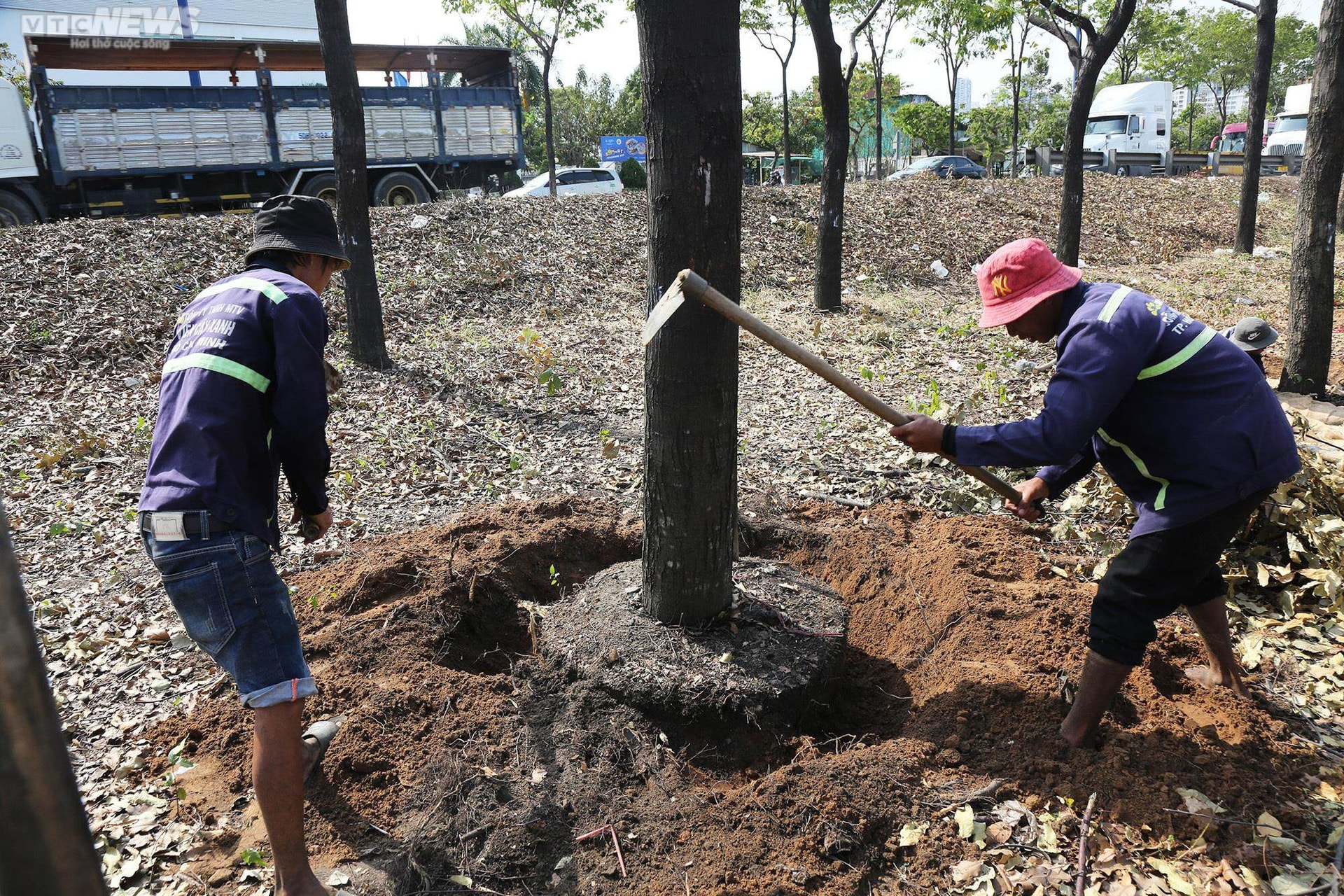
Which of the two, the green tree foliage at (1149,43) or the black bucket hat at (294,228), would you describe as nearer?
the black bucket hat at (294,228)

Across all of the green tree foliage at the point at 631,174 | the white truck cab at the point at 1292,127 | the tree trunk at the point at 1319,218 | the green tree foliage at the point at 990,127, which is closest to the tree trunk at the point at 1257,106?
the tree trunk at the point at 1319,218

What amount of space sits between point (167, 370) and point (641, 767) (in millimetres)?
1952

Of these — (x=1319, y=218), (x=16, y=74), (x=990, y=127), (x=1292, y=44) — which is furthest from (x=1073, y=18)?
(x=1292, y=44)

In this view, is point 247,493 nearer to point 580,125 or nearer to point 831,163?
point 831,163

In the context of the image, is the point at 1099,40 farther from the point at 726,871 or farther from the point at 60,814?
the point at 60,814

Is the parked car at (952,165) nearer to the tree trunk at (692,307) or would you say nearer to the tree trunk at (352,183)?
the tree trunk at (352,183)

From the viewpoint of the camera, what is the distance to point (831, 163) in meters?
10.0

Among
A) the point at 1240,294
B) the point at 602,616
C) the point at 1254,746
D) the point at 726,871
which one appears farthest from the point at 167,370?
the point at 1240,294

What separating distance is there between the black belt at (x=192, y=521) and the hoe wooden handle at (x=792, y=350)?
1542 millimetres

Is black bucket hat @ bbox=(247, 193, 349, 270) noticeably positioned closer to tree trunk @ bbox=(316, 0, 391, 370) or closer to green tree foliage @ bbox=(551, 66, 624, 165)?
tree trunk @ bbox=(316, 0, 391, 370)

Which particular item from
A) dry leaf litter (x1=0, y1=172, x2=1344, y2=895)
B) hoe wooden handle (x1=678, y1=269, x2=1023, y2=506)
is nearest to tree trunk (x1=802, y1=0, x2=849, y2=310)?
dry leaf litter (x1=0, y1=172, x2=1344, y2=895)

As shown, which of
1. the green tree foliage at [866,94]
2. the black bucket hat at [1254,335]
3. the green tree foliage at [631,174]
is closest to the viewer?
the black bucket hat at [1254,335]

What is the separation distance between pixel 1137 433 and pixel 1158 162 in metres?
29.3

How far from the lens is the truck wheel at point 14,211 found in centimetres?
1279
